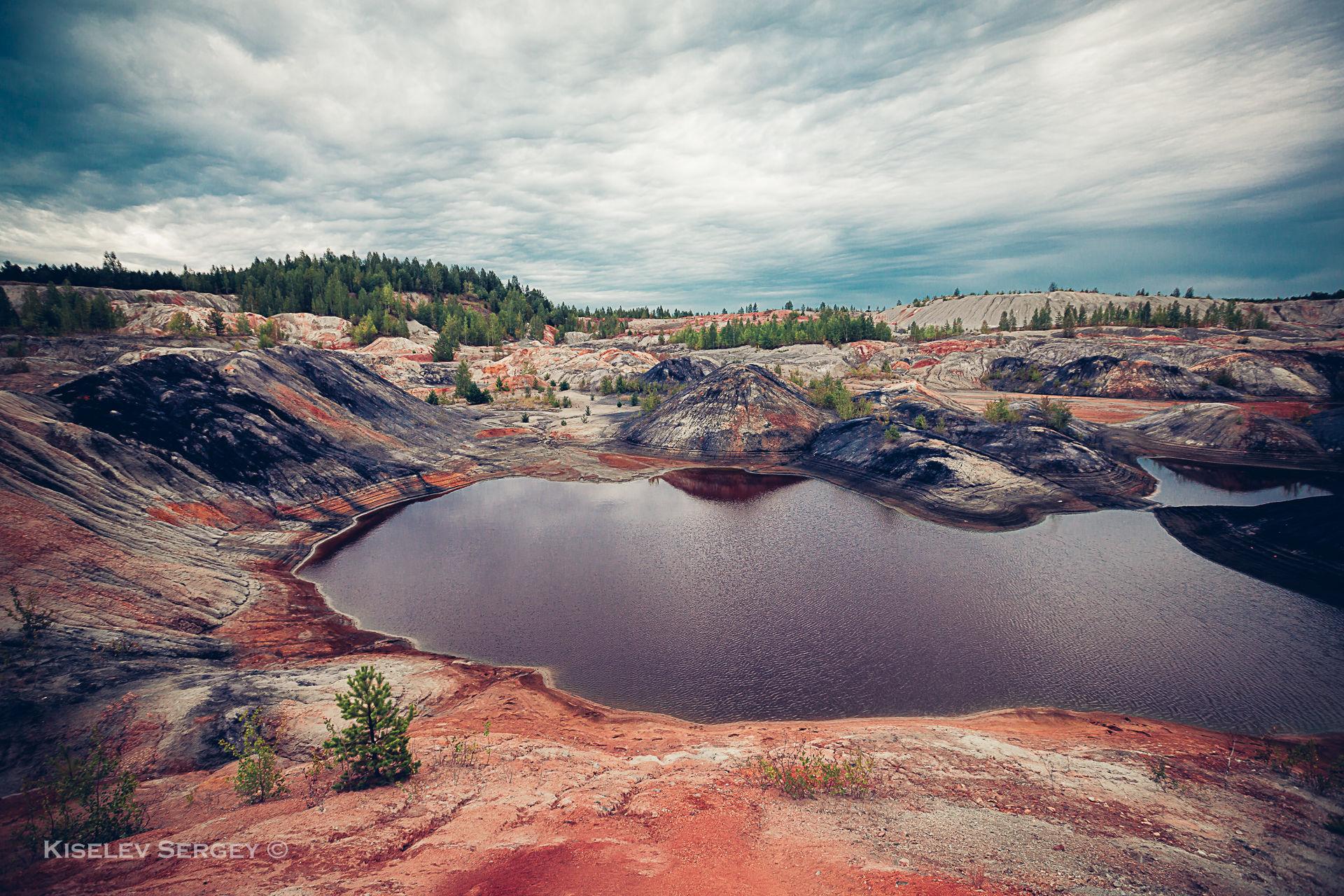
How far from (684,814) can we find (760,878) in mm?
2104

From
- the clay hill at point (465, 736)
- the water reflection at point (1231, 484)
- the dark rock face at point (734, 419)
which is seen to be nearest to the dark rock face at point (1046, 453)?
the clay hill at point (465, 736)

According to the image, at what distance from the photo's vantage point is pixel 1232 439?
4284 centimetres

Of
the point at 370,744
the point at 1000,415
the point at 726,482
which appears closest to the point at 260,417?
the point at 370,744

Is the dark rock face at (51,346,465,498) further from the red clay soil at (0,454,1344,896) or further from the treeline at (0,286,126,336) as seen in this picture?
the treeline at (0,286,126,336)

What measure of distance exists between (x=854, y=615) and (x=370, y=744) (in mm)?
15192

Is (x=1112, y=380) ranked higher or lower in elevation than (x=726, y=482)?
higher

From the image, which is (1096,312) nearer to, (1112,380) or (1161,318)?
(1161,318)

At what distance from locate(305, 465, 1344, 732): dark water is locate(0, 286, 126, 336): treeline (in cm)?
6163

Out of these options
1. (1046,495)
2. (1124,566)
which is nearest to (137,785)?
(1124,566)

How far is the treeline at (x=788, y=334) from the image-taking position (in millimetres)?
103250

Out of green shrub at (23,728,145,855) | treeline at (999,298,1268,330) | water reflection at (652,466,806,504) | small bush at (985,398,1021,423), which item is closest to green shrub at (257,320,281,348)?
water reflection at (652,466,806,504)

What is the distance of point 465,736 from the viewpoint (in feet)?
39.8

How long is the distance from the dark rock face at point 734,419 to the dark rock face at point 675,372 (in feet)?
62.9

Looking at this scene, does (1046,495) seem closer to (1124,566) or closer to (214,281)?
(1124,566)
